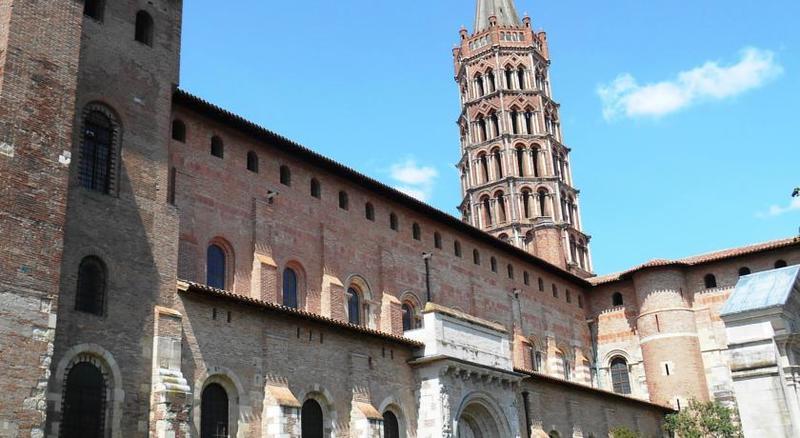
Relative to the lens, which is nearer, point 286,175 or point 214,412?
point 214,412

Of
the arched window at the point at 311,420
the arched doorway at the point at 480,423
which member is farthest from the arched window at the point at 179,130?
the arched doorway at the point at 480,423

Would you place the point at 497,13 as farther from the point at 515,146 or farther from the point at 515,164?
the point at 515,164

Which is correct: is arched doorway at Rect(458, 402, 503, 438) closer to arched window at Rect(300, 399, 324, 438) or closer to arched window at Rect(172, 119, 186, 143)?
arched window at Rect(300, 399, 324, 438)

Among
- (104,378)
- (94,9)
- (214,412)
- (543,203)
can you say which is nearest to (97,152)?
(94,9)

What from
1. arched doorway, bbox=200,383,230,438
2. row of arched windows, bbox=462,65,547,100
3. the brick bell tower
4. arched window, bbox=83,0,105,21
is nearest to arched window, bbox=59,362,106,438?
arched doorway, bbox=200,383,230,438

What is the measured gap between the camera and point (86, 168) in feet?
70.8

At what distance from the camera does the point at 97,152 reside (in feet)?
71.8

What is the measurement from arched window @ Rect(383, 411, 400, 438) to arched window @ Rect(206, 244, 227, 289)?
648 centimetres

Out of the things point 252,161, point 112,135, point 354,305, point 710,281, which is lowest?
point 354,305

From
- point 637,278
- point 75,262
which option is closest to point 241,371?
point 75,262

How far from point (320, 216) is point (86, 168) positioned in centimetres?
1064

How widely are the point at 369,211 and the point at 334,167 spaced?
2.91 meters

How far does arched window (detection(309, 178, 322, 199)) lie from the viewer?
31091mm

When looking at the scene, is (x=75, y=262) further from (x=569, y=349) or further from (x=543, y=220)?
(x=543, y=220)
